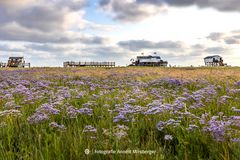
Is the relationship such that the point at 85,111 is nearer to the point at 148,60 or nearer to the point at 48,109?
the point at 48,109

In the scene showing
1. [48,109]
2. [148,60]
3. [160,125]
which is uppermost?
[148,60]

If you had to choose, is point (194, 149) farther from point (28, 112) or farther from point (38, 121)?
point (28, 112)

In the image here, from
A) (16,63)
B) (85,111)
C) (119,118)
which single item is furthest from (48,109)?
(16,63)

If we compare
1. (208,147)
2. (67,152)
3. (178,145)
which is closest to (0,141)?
(67,152)

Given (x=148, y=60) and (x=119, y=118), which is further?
(x=148, y=60)

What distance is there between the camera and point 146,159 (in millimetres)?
4113

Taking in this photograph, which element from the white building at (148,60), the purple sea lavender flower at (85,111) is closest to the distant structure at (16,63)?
the white building at (148,60)

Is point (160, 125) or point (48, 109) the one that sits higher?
point (48, 109)

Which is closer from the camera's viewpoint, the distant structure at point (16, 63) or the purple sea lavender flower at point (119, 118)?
the purple sea lavender flower at point (119, 118)

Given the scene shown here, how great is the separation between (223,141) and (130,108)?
8.84ft

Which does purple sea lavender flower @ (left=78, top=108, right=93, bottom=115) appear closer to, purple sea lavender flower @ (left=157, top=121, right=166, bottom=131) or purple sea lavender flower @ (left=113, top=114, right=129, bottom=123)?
purple sea lavender flower @ (left=113, top=114, right=129, bottom=123)

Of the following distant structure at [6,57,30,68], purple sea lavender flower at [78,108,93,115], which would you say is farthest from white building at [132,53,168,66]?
purple sea lavender flower at [78,108,93,115]

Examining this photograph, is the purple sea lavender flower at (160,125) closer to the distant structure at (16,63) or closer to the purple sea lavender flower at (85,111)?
the purple sea lavender flower at (85,111)

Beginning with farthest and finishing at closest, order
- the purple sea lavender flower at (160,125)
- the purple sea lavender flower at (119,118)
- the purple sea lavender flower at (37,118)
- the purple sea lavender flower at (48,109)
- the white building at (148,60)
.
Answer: the white building at (148,60), the purple sea lavender flower at (48,109), the purple sea lavender flower at (37,118), the purple sea lavender flower at (119,118), the purple sea lavender flower at (160,125)
